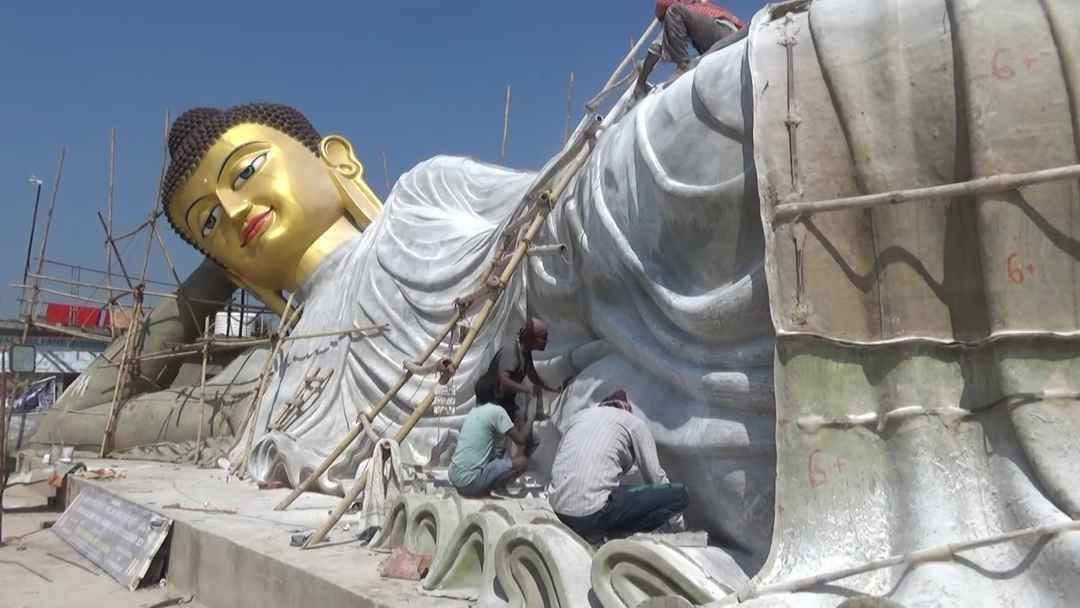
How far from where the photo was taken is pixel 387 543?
334cm

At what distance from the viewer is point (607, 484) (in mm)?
2449

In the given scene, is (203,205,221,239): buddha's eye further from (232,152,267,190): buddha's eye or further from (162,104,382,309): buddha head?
(232,152,267,190): buddha's eye

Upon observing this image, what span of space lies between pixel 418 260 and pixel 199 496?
6.33 ft

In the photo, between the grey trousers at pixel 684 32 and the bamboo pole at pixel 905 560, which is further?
the grey trousers at pixel 684 32

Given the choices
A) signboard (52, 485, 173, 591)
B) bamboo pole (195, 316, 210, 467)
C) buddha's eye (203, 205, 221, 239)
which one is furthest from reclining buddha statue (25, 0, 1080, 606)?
bamboo pole (195, 316, 210, 467)

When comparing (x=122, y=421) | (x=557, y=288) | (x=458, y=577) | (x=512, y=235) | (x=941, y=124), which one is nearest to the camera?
(x=941, y=124)

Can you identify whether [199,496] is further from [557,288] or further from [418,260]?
[557,288]

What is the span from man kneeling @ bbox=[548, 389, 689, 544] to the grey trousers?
2006 mm

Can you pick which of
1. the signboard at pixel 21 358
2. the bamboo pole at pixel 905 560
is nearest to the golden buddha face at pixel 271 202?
the signboard at pixel 21 358

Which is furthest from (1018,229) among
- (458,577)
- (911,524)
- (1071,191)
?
(458,577)

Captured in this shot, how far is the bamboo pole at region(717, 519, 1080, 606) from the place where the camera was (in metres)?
1.91

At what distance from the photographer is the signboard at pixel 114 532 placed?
425 centimetres

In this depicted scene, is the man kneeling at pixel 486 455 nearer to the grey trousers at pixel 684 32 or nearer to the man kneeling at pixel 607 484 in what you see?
the man kneeling at pixel 607 484

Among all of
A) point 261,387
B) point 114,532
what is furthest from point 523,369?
point 261,387
